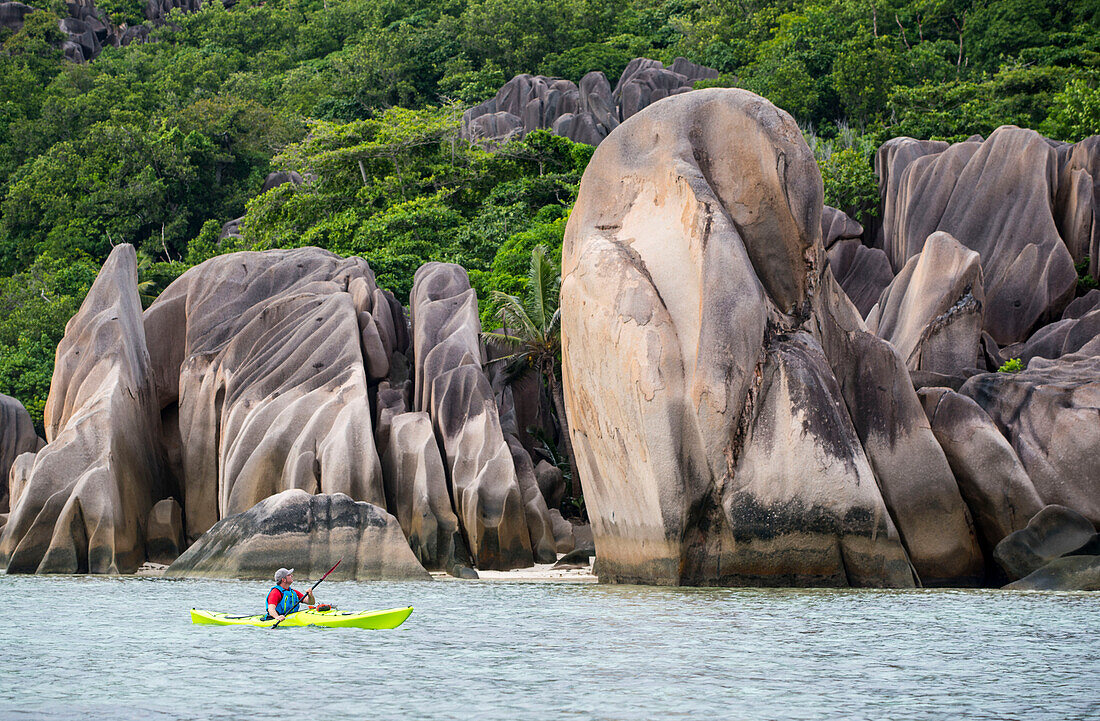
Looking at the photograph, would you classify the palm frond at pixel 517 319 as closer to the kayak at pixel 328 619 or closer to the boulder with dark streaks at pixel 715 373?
the boulder with dark streaks at pixel 715 373

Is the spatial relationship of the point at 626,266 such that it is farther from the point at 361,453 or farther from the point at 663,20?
the point at 663,20

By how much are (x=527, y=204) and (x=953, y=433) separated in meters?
19.7

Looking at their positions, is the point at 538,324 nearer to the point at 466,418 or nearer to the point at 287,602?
the point at 466,418

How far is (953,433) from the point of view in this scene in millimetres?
15438

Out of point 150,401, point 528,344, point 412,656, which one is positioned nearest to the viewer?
point 412,656

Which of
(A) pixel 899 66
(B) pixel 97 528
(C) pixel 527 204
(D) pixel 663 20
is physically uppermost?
(D) pixel 663 20

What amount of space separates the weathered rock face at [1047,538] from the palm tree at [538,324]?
35.9ft

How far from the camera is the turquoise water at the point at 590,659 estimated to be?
22.5 feet

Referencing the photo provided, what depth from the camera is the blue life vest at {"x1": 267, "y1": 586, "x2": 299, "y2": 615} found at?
1110 cm

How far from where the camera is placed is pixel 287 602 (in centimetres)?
1114

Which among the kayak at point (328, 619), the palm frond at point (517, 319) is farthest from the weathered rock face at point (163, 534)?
the kayak at point (328, 619)

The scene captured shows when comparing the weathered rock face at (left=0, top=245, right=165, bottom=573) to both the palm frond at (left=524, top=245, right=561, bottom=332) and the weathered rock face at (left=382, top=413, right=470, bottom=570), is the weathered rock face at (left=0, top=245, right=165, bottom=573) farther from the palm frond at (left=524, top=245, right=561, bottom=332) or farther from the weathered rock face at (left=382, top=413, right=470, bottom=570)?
the palm frond at (left=524, top=245, right=561, bottom=332)

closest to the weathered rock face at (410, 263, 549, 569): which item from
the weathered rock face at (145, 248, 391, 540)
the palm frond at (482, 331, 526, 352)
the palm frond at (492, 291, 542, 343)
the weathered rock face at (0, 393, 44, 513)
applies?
the palm frond at (482, 331, 526, 352)

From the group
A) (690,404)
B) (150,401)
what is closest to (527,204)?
(150,401)
